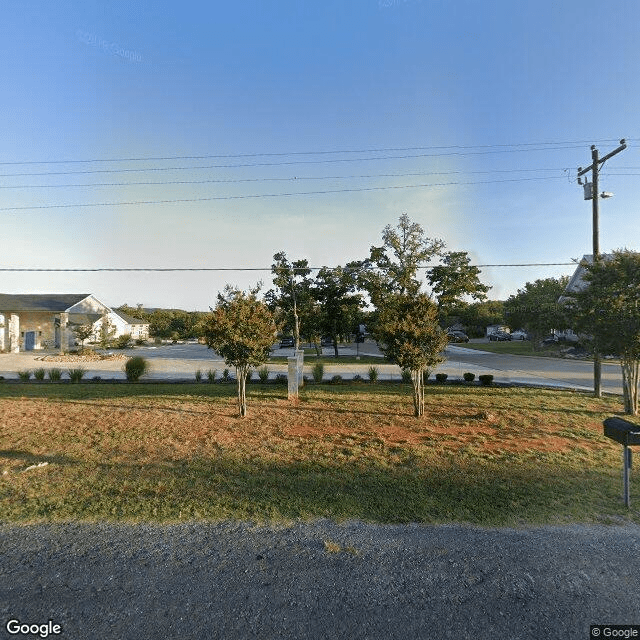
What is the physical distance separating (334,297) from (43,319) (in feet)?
96.6

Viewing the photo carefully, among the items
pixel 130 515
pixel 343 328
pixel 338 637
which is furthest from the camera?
pixel 343 328

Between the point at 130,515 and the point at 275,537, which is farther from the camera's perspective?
the point at 130,515

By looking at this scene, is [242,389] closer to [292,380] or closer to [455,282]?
[292,380]

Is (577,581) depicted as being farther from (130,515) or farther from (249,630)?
(130,515)

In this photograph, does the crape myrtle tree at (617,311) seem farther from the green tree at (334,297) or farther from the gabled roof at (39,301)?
the gabled roof at (39,301)

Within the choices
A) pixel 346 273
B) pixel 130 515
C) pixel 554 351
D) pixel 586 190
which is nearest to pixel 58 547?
pixel 130 515

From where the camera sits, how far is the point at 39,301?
115 ft

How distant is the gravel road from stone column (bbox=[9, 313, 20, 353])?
37.2m

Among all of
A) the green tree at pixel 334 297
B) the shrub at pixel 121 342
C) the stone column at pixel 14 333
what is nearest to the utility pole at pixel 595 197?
the green tree at pixel 334 297

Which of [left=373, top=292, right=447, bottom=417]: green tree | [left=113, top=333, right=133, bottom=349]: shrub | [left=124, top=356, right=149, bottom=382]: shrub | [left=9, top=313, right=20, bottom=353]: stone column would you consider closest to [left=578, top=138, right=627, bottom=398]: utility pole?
[left=373, top=292, right=447, bottom=417]: green tree

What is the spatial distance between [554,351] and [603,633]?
31.3 metres

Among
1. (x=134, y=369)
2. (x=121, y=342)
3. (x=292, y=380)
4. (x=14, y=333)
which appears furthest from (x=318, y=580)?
(x=14, y=333)

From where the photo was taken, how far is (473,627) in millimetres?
2527

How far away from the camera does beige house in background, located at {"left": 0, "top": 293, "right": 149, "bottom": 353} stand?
1238 inches
